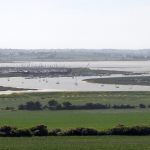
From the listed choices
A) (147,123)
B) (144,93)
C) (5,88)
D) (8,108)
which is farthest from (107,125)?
(5,88)

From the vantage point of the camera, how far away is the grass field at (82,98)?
153 ft

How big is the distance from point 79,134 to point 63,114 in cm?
1018

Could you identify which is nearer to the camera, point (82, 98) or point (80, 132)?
point (80, 132)

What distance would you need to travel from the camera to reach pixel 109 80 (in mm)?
79562

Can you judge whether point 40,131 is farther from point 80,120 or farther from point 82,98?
point 82,98

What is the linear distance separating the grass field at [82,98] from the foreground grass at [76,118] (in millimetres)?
6221

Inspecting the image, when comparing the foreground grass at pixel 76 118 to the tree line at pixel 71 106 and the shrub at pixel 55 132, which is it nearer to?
the tree line at pixel 71 106
